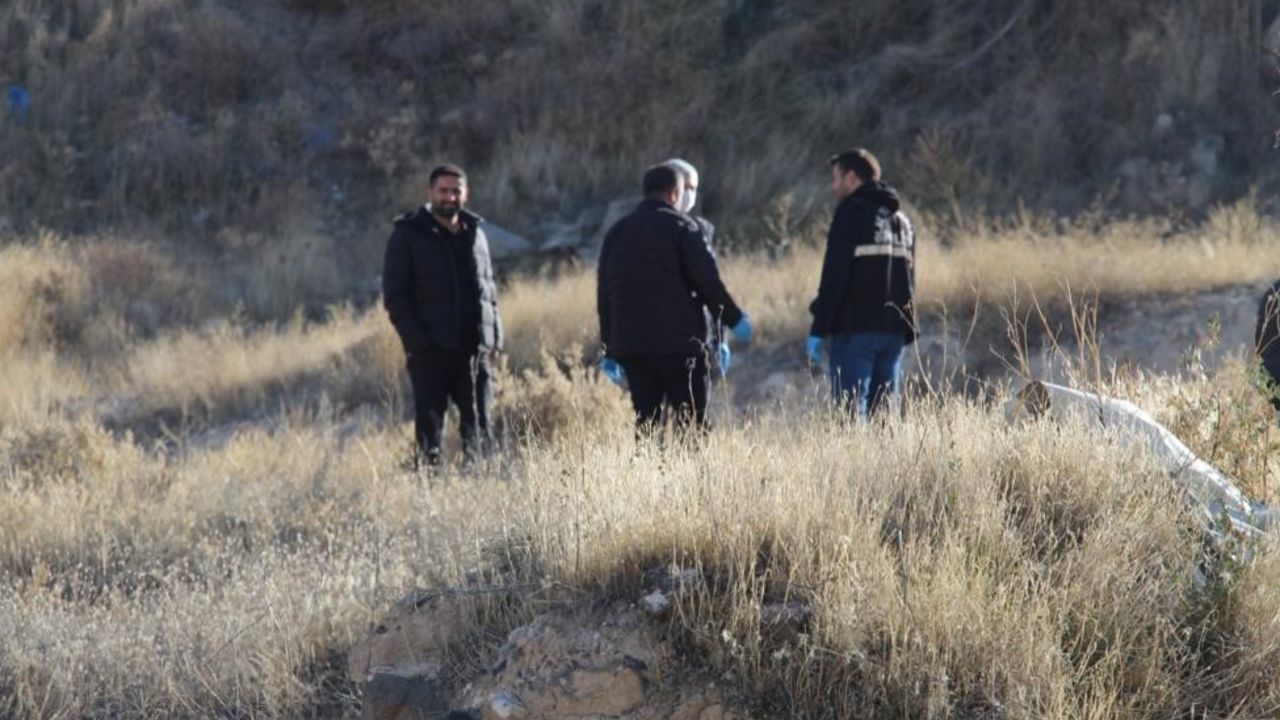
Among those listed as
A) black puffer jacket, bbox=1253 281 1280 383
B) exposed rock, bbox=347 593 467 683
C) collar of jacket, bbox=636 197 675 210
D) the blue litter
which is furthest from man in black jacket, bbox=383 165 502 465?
the blue litter

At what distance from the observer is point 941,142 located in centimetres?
1686

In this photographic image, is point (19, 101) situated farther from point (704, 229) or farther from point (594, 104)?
point (704, 229)

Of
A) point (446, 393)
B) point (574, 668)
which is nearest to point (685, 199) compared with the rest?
point (446, 393)

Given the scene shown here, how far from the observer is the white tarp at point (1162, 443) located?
464 cm

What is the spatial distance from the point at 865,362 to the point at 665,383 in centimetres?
106

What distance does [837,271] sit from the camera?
762 centimetres

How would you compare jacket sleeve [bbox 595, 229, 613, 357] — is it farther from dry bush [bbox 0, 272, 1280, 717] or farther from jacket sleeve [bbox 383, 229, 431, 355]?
jacket sleeve [bbox 383, 229, 431, 355]

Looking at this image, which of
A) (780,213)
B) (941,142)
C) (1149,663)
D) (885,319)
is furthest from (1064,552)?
(941,142)

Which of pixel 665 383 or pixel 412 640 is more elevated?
pixel 665 383

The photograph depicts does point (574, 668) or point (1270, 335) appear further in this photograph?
point (1270, 335)

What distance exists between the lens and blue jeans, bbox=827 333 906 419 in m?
7.68

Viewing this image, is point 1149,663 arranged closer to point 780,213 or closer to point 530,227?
point 780,213

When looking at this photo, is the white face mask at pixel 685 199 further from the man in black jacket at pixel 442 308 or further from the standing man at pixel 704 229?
the man in black jacket at pixel 442 308

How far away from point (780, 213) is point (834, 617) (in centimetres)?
1193
